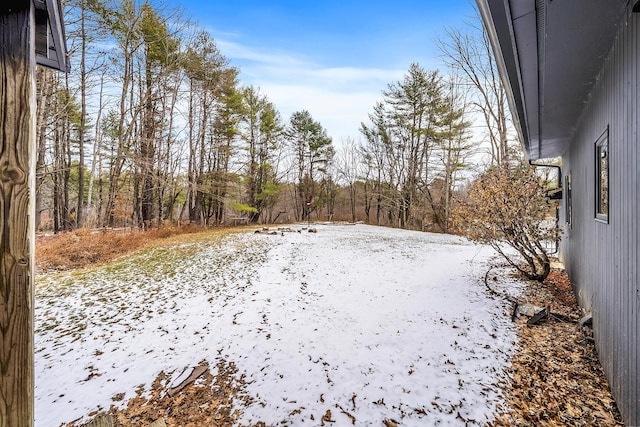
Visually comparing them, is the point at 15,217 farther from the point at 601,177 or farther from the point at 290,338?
the point at 601,177

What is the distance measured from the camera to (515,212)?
5512mm

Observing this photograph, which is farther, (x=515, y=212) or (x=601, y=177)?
(x=515, y=212)

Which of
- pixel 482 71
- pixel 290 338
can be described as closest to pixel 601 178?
pixel 290 338

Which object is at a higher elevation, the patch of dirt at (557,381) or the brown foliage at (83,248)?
the brown foliage at (83,248)

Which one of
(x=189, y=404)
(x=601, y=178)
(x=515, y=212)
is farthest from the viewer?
(x=515, y=212)

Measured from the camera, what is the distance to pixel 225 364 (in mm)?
3205

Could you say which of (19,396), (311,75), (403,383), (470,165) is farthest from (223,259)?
(470,165)

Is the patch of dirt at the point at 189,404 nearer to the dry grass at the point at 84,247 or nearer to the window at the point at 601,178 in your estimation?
the window at the point at 601,178

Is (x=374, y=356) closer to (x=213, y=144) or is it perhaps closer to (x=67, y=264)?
(x=67, y=264)

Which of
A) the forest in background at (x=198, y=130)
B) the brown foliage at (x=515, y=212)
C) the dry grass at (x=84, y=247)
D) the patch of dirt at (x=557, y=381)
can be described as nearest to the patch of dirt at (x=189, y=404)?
the patch of dirt at (x=557, y=381)

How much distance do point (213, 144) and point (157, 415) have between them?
15.3m

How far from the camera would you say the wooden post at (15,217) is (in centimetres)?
94

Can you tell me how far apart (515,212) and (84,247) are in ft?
35.2

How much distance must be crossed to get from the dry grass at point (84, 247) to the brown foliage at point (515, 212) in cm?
939
